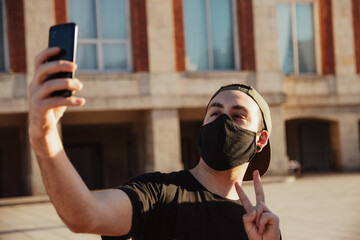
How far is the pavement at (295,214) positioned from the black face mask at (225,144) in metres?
4.93

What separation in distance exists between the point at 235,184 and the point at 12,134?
783 inches

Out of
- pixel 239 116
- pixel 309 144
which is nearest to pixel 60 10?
pixel 309 144

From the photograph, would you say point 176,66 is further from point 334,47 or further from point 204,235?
point 204,235

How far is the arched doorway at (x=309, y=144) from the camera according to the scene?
79.7 feet

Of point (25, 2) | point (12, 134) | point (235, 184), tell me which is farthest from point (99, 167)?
A: point (235, 184)

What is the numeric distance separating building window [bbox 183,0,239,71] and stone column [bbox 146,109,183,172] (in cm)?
199

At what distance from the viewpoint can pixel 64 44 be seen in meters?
1.73

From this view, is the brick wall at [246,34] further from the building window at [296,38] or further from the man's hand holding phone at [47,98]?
the man's hand holding phone at [47,98]

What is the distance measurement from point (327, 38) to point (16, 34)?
11521mm

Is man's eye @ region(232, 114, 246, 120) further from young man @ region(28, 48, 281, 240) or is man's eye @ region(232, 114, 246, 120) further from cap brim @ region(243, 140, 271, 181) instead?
cap brim @ region(243, 140, 271, 181)

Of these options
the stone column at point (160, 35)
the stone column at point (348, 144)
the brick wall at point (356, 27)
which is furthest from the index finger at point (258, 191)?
the brick wall at point (356, 27)

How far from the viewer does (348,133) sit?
21125 millimetres

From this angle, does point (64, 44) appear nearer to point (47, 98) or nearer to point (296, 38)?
point (47, 98)

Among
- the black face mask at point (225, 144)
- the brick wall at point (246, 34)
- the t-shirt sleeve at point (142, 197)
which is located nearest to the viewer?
the t-shirt sleeve at point (142, 197)
